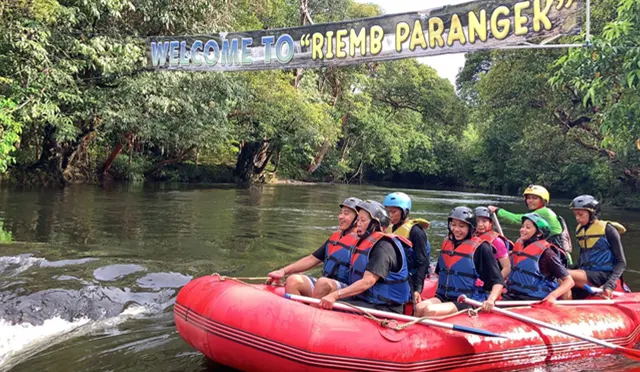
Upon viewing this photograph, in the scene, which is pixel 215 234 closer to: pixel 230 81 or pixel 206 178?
pixel 230 81

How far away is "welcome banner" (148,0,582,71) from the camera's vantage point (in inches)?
290

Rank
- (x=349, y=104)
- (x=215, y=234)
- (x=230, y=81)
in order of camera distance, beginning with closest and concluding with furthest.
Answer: (x=215, y=234)
(x=230, y=81)
(x=349, y=104)

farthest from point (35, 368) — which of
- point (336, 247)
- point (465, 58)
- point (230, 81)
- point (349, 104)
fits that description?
point (349, 104)

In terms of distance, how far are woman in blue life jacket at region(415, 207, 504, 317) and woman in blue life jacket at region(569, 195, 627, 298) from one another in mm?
1779

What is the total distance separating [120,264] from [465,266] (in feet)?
15.7

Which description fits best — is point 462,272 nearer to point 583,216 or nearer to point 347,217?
point 347,217

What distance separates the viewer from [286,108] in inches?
937

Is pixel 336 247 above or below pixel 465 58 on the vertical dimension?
below

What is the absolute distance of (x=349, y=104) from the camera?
107ft

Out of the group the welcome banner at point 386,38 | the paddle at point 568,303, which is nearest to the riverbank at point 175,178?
the welcome banner at point 386,38

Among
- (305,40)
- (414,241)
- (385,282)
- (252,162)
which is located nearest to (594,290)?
(414,241)

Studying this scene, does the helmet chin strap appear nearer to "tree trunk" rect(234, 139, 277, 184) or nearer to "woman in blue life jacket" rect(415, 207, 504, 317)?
"woman in blue life jacket" rect(415, 207, 504, 317)

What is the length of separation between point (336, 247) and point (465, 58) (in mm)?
21874

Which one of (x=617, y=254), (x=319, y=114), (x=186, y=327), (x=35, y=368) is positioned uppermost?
(x=319, y=114)
